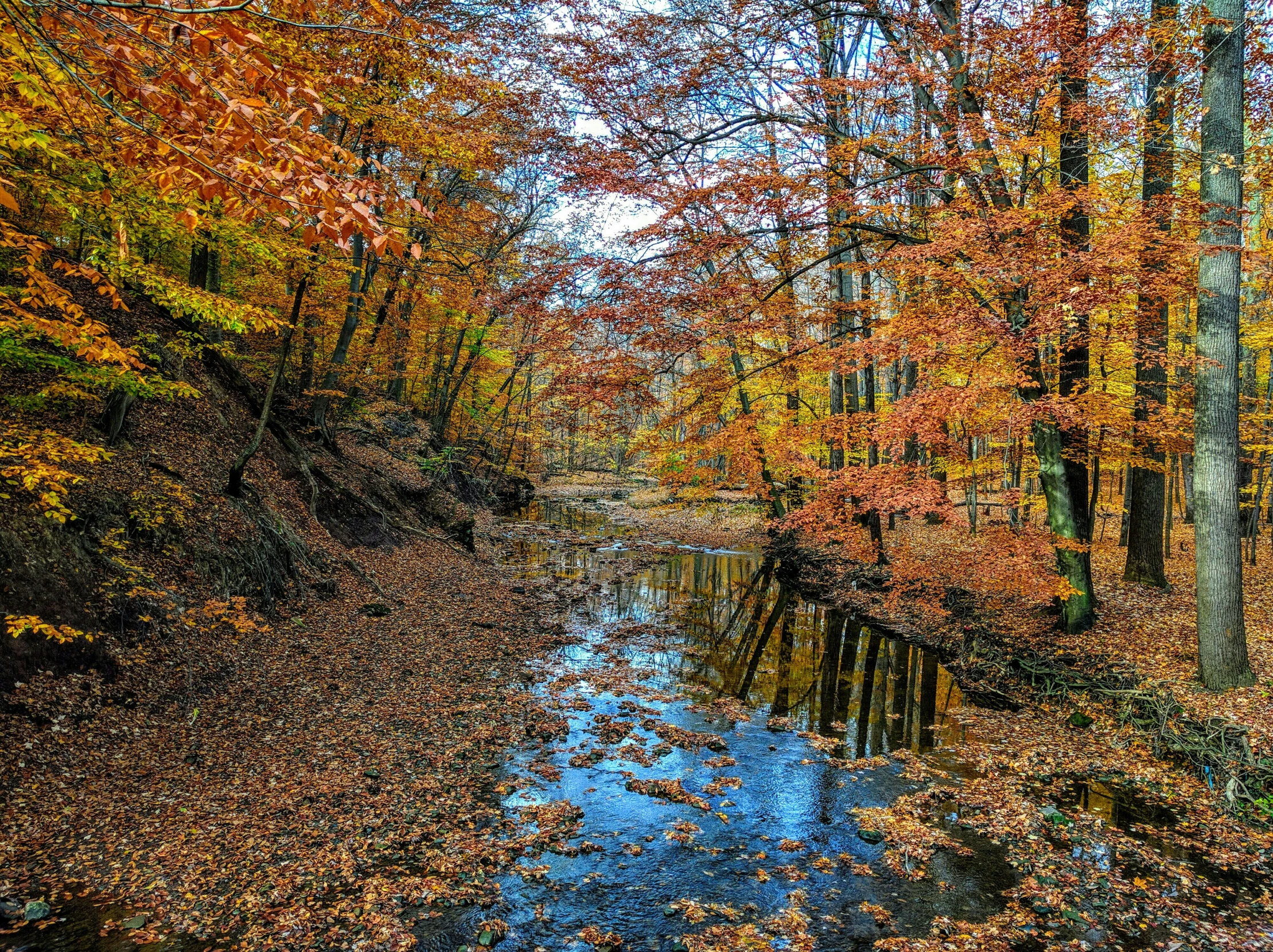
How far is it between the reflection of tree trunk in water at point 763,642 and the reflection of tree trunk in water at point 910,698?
97.1 inches

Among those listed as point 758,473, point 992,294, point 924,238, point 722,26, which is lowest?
point 758,473

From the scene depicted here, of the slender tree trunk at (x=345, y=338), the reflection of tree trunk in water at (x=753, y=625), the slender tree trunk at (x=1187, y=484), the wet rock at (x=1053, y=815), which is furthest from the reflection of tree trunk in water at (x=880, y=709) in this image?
the slender tree trunk at (x=1187, y=484)

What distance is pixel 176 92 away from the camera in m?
2.89

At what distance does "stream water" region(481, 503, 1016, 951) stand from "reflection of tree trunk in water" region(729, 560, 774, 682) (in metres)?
0.06

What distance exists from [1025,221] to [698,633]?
9.73 m

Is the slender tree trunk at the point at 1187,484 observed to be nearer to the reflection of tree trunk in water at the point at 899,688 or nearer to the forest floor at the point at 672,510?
the forest floor at the point at 672,510

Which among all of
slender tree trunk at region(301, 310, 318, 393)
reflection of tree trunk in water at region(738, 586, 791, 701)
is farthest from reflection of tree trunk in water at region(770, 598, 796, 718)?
slender tree trunk at region(301, 310, 318, 393)

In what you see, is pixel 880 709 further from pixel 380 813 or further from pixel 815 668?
pixel 380 813

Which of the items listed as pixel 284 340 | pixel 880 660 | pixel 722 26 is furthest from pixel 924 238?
pixel 284 340

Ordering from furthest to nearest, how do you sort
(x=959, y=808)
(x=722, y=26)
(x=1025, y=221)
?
(x=722, y=26)
(x=1025, y=221)
(x=959, y=808)

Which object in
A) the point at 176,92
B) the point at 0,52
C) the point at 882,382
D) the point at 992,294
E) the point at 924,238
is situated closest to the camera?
the point at 176,92

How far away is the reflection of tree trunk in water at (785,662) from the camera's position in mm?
9891

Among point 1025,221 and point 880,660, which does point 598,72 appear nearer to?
point 1025,221

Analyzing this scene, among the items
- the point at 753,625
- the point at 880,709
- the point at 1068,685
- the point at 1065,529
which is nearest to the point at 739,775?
the point at 880,709
